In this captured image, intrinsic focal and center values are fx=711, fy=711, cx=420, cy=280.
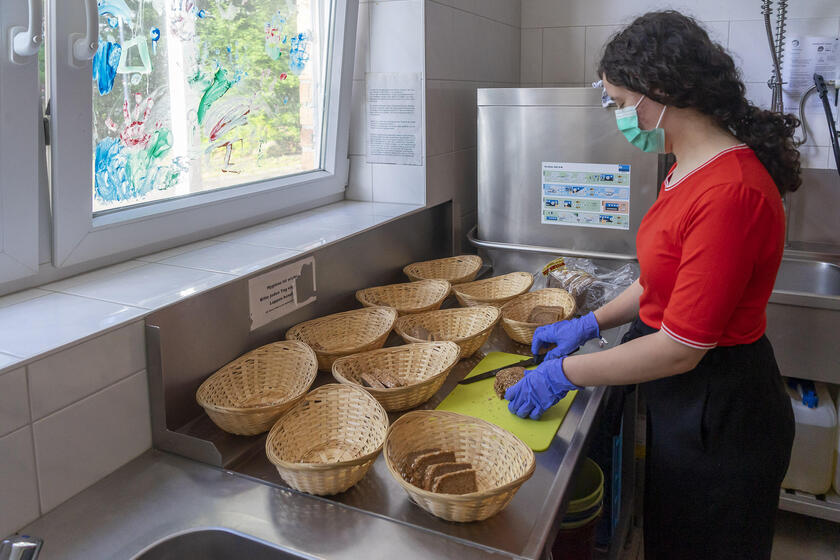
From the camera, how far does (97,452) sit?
3.78 feet

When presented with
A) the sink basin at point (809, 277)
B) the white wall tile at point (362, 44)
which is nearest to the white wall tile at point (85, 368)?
the white wall tile at point (362, 44)

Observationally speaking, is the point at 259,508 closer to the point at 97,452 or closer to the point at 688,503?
the point at 97,452

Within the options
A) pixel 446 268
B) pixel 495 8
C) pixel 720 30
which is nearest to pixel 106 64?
pixel 446 268

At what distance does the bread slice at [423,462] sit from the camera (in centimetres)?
114

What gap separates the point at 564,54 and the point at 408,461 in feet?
6.75

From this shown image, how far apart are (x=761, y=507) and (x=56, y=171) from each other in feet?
4.89

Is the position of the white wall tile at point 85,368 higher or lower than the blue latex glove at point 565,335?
higher

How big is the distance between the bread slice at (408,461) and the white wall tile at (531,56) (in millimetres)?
2027

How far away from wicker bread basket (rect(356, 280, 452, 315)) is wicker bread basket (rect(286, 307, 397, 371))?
0.11 metres

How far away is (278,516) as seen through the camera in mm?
1088

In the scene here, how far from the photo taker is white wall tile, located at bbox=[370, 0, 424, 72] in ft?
6.93

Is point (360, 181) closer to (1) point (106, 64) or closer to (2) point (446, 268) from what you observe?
(2) point (446, 268)

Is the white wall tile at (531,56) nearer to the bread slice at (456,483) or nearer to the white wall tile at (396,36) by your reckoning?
the white wall tile at (396,36)

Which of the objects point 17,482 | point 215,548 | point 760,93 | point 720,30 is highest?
point 720,30
